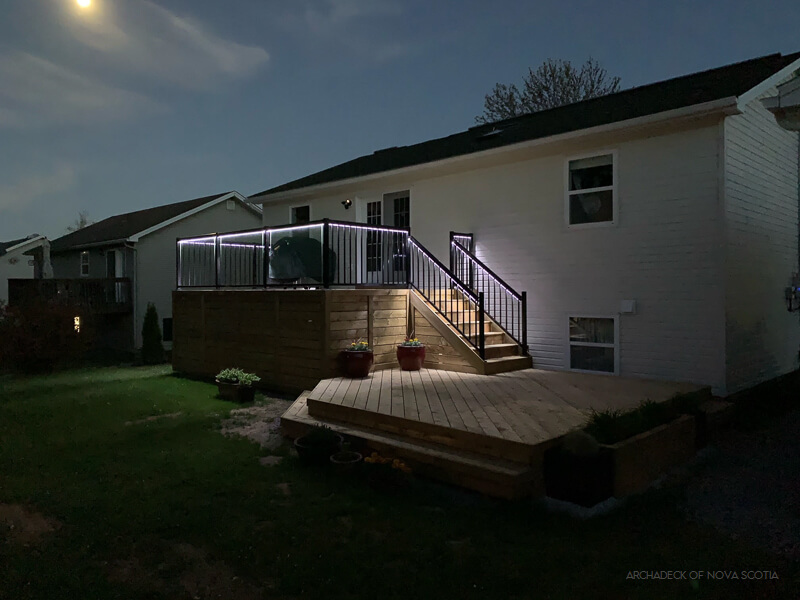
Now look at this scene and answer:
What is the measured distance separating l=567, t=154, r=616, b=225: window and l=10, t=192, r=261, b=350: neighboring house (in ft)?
43.1

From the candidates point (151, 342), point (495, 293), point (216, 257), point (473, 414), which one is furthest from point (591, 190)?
point (151, 342)

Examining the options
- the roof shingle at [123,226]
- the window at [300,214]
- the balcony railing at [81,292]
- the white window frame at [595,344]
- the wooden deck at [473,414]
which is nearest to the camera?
the wooden deck at [473,414]

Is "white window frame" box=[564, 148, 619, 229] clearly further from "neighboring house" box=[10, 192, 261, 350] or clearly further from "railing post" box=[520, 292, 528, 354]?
"neighboring house" box=[10, 192, 261, 350]

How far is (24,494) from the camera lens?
4.32 metres

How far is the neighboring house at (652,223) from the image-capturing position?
7078 millimetres

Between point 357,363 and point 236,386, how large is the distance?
1997 mm

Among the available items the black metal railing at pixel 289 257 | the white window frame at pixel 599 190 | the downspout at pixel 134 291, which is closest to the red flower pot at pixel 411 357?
the black metal railing at pixel 289 257

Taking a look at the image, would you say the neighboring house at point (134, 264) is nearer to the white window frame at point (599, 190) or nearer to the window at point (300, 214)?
the window at point (300, 214)

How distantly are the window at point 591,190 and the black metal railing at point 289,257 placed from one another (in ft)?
9.25

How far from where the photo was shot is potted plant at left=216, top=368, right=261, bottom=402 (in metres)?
8.17

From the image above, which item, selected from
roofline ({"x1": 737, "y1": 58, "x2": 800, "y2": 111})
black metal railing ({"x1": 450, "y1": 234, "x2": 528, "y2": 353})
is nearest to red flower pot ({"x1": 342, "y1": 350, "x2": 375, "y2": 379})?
black metal railing ({"x1": 450, "y1": 234, "x2": 528, "y2": 353})

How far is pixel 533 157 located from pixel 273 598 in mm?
7809

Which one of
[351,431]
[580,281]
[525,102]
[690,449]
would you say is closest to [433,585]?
A: [351,431]

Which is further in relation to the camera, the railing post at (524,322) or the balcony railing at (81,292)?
the balcony railing at (81,292)
